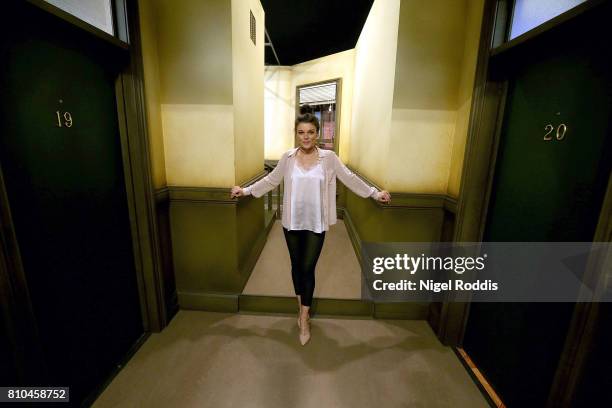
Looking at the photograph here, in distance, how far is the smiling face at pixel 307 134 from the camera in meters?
1.70

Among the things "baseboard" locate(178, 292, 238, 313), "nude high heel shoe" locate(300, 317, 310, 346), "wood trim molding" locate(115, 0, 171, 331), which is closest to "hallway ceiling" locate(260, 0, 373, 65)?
"wood trim molding" locate(115, 0, 171, 331)

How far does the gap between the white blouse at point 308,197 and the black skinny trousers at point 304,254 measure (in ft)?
0.32

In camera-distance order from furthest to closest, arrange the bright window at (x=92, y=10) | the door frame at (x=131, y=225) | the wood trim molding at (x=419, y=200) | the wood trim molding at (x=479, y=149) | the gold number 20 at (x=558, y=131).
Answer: the wood trim molding at (x=419, y=200), the wood trim molding at (x=479, y=149), the bright window at (x=92, y=10), the gold number 20 at (x=558, y=131), the door frame at (x=131, y=225)

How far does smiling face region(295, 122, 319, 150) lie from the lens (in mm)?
1702

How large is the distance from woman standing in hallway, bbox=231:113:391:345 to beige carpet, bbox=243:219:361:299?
568 millimetres

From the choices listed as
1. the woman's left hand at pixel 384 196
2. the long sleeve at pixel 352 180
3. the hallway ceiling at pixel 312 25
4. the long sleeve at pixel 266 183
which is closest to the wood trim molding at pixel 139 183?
the long sleeve at pixel 266 183

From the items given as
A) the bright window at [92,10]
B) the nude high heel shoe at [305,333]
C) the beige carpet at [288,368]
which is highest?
the bright window at [92,10]

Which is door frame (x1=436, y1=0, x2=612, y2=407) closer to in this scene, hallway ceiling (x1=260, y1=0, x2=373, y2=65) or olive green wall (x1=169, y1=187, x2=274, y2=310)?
olive green wall (x1=169, y1=187, x2=274, y2=310)

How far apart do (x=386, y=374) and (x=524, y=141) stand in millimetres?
1612

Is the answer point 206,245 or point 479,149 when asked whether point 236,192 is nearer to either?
point 206,245

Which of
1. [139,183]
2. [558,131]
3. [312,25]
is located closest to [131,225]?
[139,183]

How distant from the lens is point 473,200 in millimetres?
1782

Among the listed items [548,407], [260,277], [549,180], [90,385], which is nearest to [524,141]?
[549,180]

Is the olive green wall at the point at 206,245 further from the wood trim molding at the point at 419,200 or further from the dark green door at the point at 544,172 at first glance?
the dark green door at the point at 544,172
